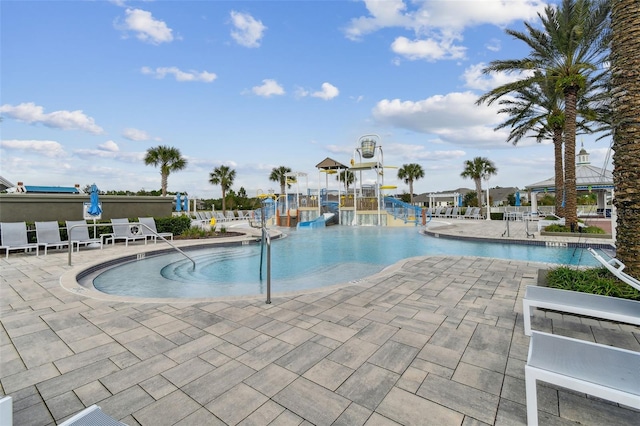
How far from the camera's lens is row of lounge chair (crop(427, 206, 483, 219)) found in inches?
1036

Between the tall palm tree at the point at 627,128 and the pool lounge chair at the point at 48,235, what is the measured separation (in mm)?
13364

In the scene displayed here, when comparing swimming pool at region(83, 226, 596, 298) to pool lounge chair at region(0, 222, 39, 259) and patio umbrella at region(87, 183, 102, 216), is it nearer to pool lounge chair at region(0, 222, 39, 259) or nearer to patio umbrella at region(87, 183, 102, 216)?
pool lounge chair at region(0, 222, 39, 259)

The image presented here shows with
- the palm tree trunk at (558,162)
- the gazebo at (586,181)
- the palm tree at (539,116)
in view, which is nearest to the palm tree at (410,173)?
the gazebo at (586,181)

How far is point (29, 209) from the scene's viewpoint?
1054 centimetres

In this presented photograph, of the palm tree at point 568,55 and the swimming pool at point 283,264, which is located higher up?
the palm tree at point 568,55

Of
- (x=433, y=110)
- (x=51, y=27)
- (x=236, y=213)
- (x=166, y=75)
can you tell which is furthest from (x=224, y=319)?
(x=236, y=213)

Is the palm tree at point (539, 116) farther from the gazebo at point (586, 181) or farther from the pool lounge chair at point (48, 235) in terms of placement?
the pool lounge chair at point (48, 235)

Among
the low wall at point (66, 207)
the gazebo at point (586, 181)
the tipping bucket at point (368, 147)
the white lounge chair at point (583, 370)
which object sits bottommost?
the white lounge chair at point (583, 370)

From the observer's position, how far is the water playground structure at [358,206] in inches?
821

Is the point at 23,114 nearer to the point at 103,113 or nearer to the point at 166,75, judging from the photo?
the point at 103,113

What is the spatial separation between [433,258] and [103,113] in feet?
47.0

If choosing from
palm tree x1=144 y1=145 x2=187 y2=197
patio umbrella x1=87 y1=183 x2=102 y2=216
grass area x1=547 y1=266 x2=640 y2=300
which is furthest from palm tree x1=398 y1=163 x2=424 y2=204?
grass area x1=547 y1=266 x2=640 y2=300

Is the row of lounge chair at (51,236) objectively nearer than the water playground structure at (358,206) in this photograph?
Yes

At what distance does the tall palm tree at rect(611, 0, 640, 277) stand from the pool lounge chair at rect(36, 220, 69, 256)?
13.4m
